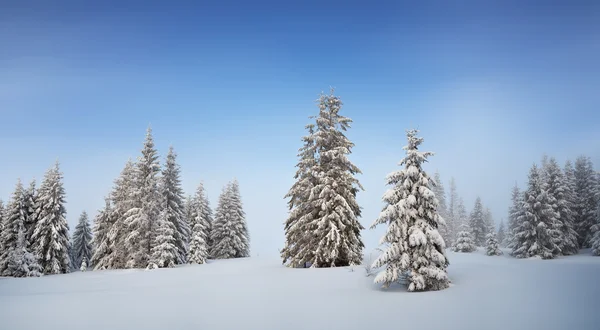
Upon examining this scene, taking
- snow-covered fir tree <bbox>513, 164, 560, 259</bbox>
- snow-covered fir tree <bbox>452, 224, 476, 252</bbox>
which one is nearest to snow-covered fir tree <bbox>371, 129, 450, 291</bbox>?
snow-covered fir tree <bbox>513, 164, 560, 259</bbox>

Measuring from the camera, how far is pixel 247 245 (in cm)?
5147

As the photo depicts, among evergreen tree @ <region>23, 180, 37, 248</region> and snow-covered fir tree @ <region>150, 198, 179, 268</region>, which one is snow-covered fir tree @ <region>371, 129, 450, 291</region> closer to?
snow-covered fir tree @ <region>150, 198, 179, 268</region>

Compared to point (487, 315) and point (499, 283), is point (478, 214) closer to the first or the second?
point (499, 283)

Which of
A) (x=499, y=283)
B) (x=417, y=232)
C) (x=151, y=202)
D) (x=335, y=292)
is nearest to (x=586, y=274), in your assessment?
(x=499, y=283)

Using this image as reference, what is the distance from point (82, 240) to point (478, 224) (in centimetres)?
6895

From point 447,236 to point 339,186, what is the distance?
47990 millimetres

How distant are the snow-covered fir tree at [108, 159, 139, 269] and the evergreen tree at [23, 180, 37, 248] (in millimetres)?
7460

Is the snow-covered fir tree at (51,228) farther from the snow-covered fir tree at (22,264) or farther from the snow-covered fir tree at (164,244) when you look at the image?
the snow-covered fir tree at (164,244)

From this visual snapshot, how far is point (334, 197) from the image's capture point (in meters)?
25.1

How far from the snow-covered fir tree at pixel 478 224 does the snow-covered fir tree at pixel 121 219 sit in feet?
189

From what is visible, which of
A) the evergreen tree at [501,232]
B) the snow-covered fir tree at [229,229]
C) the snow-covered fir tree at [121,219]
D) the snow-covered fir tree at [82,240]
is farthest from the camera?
the evergreen tree at [501,232]

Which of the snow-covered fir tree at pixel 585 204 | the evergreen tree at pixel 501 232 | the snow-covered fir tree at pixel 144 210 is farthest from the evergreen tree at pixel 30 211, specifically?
the evergreen tree at pixel 501 232

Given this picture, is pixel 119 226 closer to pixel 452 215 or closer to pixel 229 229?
pixel 229 229

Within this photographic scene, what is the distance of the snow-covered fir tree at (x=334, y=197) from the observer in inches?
966
